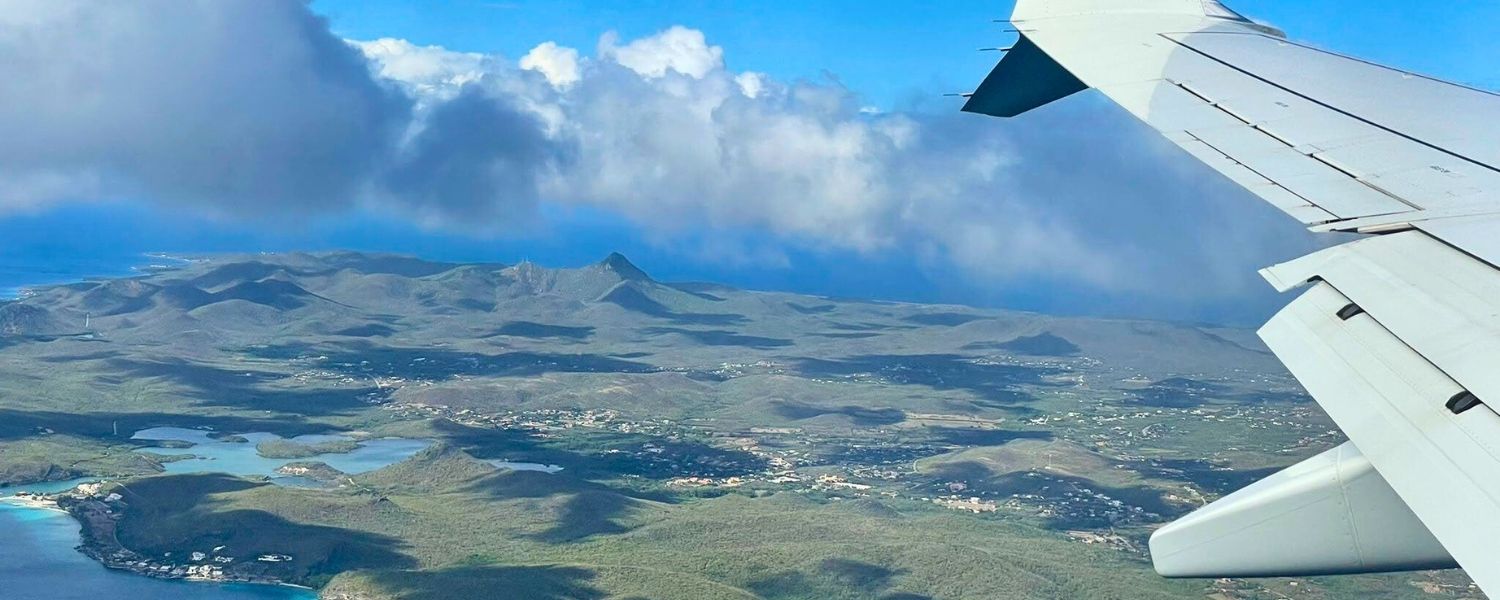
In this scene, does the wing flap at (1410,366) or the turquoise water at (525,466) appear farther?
the turquoise water at (525,466)

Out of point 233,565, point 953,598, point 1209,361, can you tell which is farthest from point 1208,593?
point 1209,361

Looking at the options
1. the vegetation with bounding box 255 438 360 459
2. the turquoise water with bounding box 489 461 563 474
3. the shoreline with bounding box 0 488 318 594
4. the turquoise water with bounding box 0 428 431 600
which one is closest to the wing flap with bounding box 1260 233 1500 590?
the turquoise water with bounding box 0 428 431 600

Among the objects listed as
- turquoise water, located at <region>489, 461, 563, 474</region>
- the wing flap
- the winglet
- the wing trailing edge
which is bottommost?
turquoise water, located at <region>489, 461, 563, 474</region>

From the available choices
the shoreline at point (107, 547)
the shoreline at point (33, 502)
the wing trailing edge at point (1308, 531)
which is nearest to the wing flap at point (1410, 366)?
the wing trailing edge at point (1308, 531)

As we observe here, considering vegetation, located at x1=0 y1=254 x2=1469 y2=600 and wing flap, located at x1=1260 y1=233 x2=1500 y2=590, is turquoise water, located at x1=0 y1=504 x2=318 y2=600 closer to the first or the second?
vegetation, located at x1=0 y1=254 x2=1469 y2=600

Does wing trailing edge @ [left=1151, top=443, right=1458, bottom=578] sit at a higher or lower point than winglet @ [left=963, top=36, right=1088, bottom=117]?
lower

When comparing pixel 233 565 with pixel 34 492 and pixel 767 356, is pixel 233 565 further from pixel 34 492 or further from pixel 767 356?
pixel 767 356

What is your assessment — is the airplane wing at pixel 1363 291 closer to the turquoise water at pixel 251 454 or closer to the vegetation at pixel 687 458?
the vegetation at pixel 687 458
